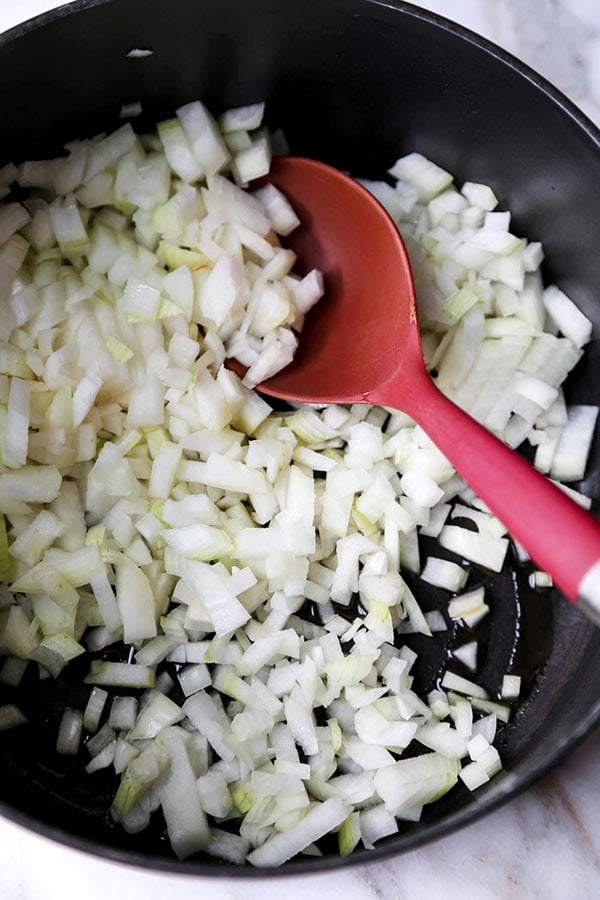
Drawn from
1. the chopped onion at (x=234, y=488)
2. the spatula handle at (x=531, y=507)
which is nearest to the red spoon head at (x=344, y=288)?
the chopped onion at (x=234, y=488)

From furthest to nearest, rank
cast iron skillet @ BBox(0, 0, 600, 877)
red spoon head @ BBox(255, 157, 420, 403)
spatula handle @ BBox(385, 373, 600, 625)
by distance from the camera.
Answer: red spoon head @ BBox(255, 157, 420, 403), cast iron skillet @ BBox(0, 0, 600, 877), spatula handle @ BBox(385, 373, 600, 625)

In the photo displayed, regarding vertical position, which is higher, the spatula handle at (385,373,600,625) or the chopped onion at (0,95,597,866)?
the spatula handle at (385,373,600,625)

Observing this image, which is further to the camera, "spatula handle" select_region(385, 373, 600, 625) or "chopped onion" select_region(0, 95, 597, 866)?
"chopped onion" select_region(0, 95, 597, 866)

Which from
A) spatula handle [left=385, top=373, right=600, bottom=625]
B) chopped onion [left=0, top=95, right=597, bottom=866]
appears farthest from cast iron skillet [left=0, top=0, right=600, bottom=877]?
spatula handle [left=385, top=373, right=600, bottom=625]

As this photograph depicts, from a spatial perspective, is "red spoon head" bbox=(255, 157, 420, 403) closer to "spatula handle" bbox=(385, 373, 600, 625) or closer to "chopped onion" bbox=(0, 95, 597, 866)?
"chopped onion" bbox=(0, 95, 597, 866)

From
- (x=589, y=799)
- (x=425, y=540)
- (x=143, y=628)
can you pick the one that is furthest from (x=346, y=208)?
(x=589, y=799)

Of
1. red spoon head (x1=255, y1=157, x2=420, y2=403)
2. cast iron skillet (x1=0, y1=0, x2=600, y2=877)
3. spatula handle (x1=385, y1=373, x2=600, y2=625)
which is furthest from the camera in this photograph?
red spoon head (x1=255, y1=157, x2=420, y2=403)

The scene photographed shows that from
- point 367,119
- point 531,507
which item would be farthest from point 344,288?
point 531,507
